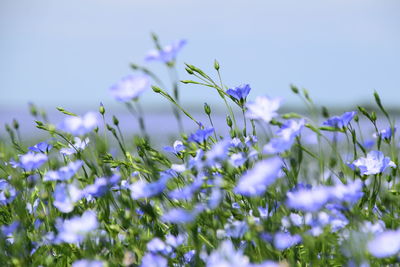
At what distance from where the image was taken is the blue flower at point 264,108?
1.70m

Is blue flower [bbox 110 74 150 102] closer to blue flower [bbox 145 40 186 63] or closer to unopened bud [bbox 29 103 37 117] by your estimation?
blue flower [bbox 145 40 186 63]

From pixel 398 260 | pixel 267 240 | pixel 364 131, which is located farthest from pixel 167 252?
pixel 364 131

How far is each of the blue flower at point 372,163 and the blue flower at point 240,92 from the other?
437mm

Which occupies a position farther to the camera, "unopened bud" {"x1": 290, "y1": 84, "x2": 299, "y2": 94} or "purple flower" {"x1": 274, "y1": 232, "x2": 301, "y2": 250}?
"unopened bud" {"x1": 290, "y1": 84, "x2": 299, "y2": 94}

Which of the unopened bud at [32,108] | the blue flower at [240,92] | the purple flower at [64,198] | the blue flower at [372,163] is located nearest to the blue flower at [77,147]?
the unopened bud at [32,108]

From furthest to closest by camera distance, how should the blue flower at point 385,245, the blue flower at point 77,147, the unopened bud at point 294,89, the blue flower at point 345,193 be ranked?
the blue flower at point 77,147
the unopened bud at point 294,89
the blue flower at point 345,193
the blue flower at point 385,245

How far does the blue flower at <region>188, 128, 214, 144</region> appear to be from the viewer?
1940 mm

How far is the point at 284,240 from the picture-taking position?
170cm

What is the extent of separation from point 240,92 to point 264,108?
332 mm

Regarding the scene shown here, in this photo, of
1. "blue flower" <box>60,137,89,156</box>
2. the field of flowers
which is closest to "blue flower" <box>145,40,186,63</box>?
the field of flowers

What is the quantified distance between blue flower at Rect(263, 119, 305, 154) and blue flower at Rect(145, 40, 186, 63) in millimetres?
366

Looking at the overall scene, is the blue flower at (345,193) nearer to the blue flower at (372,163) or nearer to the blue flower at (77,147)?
the blue flower at (372,163)

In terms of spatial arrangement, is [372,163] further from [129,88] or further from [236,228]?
[129,88]

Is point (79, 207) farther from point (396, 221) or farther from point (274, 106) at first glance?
point (396, 221)
